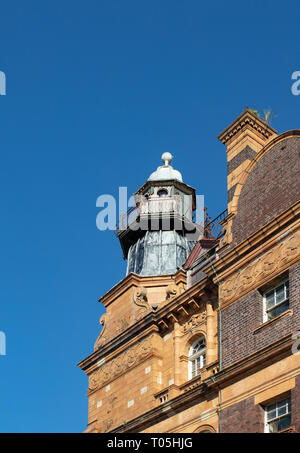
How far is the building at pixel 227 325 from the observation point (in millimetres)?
24719

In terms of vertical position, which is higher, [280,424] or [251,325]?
[251,325]

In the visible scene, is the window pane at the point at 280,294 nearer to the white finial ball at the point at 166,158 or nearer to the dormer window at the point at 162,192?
the dormer window at the point at 162,192

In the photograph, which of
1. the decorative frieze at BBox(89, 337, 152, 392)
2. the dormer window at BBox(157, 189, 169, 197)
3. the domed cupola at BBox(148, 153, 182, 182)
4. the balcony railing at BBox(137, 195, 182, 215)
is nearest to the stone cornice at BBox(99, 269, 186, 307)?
the decorative frieze at BBox(89, 337, 152, 392)

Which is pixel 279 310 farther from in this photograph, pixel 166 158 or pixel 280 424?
pixel 166 158

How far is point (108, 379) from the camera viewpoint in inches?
1309

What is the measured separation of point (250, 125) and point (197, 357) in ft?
28.8

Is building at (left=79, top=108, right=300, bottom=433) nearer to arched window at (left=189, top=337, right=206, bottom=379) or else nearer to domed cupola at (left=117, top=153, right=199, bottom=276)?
arched window at (left=189, top=337, right=206, bottom=379)

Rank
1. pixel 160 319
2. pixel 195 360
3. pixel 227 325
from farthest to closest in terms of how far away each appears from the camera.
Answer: pixel 160 319 < pixel 195 360 < pixel 227 325

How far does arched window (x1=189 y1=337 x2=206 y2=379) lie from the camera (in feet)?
97.0

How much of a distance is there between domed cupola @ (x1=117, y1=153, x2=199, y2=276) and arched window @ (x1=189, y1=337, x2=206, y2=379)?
7.79 m

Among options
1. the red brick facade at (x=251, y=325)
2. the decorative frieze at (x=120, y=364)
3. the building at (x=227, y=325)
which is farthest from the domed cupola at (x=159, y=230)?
the red brick facade at (x=251, y=325)

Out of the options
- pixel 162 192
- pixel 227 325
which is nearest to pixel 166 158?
pixel 162 192

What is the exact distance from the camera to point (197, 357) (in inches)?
1174

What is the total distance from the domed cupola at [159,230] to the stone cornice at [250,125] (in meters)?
8.54
